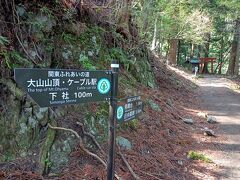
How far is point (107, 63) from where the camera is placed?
21.4ft

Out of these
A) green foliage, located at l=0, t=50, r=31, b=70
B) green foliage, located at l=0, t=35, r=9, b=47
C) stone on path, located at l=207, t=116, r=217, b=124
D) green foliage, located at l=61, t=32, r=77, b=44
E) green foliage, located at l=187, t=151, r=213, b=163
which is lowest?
green foliage, located at l=187, t=151, r=213, b=163

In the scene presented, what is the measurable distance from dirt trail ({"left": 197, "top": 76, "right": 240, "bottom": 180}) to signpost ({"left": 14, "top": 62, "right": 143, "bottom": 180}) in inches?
123

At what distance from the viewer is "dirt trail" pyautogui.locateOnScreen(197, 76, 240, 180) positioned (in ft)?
18.7

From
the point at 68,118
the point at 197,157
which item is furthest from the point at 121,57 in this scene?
the point at 68,118

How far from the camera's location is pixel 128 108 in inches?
122

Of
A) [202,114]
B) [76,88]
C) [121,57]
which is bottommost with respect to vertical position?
[202,114]

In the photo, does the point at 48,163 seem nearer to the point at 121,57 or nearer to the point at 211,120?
the point at 121,57

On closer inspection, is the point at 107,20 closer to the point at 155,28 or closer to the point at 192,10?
the point at 155,28

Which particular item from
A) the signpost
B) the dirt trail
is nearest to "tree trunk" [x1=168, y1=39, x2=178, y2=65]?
the dirt trail

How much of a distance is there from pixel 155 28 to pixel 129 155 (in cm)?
1300

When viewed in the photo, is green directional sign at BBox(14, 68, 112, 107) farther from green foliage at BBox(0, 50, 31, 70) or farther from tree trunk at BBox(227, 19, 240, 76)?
tree trunk at BBox(227, 19, 240, 76)

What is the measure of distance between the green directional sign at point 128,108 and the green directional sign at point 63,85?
235 millimetres

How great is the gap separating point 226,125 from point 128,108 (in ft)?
→ 20.7

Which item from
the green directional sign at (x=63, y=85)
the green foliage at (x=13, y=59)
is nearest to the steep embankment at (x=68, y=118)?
the green foliage at (x=13, y=59)
